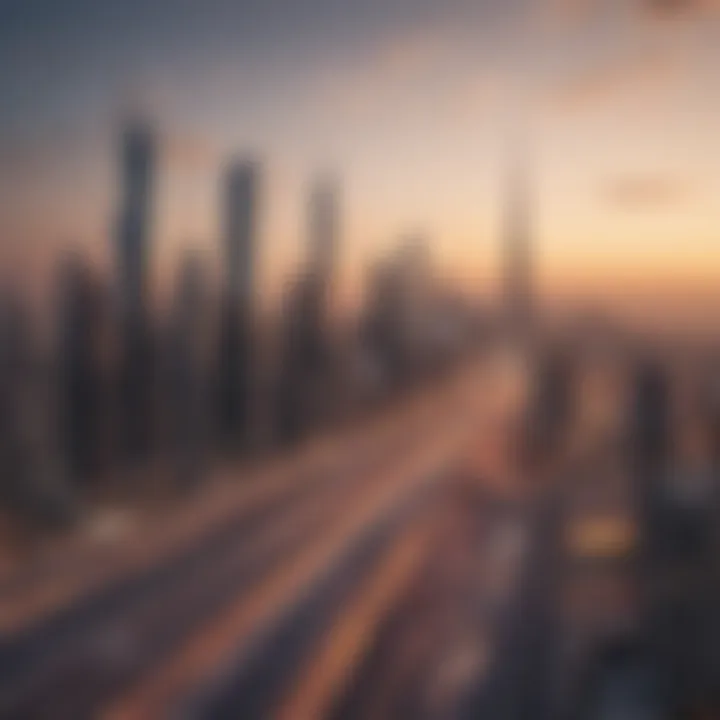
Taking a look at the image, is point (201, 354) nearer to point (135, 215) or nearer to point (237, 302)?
point (237, 302)

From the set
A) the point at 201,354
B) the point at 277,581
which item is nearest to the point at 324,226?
the point at 201,354

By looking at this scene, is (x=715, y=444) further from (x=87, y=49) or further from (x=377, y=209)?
(x=87, y=49)

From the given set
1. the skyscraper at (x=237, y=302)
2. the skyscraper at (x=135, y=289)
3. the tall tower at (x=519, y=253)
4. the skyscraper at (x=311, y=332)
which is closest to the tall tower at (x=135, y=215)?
the skyscraper at (x=135, y=289)

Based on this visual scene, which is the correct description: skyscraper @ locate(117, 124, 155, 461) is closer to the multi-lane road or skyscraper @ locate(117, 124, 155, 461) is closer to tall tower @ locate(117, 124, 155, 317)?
tall tower @ locate(117, 124, 155, 317)

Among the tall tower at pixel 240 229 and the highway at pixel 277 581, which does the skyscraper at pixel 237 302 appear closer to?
the tall tower at pixel 240 229

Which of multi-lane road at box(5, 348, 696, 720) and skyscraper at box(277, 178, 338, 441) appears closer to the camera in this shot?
multi-lane road at box(5, 348, 696, 720)

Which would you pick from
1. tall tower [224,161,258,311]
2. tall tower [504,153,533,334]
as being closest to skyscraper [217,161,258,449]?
tall tower [224,161,258,311]
